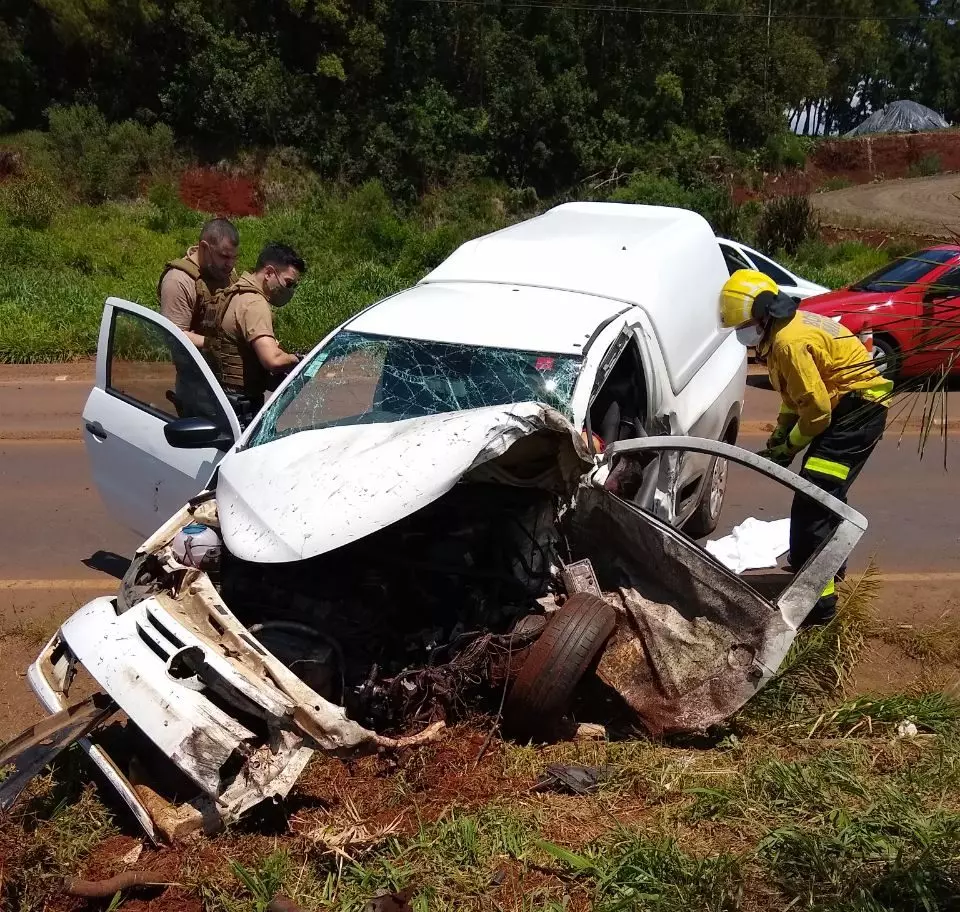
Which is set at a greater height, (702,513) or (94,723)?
(94,723)

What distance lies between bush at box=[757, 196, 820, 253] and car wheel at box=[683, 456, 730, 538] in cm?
1370

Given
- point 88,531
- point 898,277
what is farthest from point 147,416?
point 898,277

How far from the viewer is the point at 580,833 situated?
350cm

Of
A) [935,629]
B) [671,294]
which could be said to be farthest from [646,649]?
[671,294]

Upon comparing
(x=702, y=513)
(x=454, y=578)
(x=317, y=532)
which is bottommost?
(x=702, y=513)

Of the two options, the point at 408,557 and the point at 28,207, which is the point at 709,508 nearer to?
the point at 408,557

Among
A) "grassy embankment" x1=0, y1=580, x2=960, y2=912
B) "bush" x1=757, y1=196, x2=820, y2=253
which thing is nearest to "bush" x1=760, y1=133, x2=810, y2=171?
"bush" x1=757, y1=196, x2=820, y2=253

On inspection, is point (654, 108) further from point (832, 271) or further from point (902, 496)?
point (902, 496)

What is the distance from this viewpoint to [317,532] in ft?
12.0

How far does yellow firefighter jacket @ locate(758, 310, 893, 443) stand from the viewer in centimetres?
493

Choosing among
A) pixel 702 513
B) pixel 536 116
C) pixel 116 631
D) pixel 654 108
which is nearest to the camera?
pixel 116 631

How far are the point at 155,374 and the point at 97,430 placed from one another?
494 mm

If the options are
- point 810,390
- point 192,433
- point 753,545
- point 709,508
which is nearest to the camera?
point 192,433

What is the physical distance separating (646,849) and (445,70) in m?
37.1
